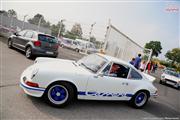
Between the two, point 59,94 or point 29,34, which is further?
point 29,34

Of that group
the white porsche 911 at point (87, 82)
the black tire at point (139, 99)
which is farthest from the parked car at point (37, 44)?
the black tire at point (139, 99)

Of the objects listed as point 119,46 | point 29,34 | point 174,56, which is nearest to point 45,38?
point 29,34

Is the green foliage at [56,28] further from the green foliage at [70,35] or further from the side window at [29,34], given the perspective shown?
the side window at [29,34]

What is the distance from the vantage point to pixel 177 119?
5.77 metres

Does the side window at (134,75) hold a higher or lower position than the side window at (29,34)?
lower

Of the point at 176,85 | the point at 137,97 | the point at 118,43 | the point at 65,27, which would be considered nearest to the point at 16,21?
the point at 65,27

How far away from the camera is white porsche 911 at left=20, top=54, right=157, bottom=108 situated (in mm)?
4270

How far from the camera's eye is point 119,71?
5.44 metres

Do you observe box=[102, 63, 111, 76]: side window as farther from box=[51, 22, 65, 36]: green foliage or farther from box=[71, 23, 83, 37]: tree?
box=[51, 22, 65, 36]: green foliage

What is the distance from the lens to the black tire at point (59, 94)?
4.40 meters

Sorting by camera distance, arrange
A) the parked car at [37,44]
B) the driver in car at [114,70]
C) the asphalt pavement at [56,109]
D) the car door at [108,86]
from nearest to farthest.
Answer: the asphalt pavement at [56,109] < the car door at [108,86] < the driver in car at [114,70] < the parked car at [37,44]

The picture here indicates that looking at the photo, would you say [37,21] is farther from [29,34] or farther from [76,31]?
[29,34]

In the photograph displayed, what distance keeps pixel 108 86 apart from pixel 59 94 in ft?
4.43

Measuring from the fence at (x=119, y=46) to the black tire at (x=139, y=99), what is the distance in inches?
288
